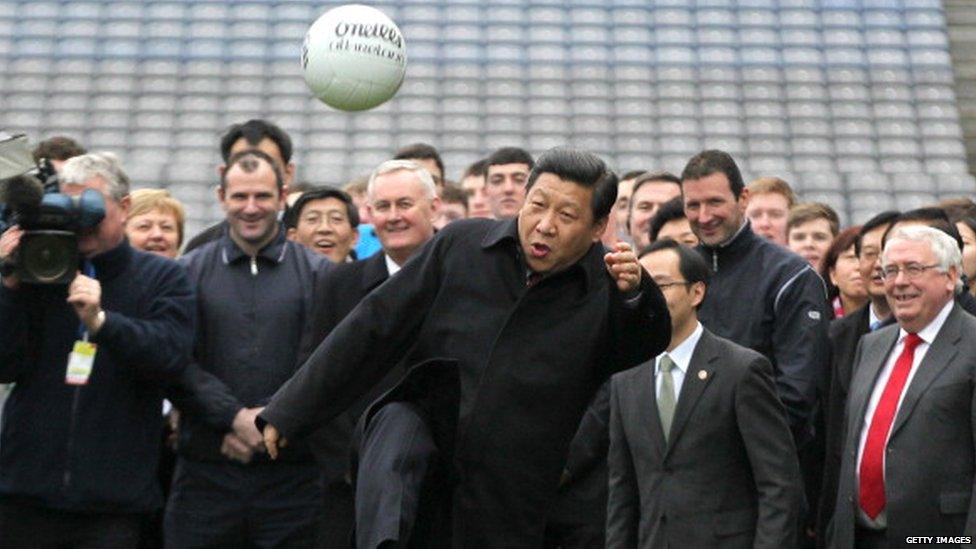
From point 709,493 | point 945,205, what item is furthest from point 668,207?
point 709,493

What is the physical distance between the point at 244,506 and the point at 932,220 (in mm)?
2597

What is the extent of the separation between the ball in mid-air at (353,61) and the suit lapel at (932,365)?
2.59 meters

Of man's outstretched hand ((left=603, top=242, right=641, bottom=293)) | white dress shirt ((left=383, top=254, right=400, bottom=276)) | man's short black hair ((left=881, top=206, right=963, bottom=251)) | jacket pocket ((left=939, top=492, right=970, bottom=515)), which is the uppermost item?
man's short black hair ((left=881, top=206, right=963, bottom=251))

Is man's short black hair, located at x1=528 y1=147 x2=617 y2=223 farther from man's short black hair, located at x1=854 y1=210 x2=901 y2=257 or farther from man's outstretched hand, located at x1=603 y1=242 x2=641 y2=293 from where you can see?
man's short black hair, located at x1=854 y1=210 x2=901 y2=257

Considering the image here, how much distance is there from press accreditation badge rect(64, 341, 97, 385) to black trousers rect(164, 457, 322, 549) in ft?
1.92

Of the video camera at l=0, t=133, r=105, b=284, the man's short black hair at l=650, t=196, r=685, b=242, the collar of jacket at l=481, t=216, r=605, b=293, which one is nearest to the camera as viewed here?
the collar of jacket at l=481, t=216, r=605, b=293

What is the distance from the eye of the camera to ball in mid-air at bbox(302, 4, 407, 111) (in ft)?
22.7

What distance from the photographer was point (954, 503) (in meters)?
5.12

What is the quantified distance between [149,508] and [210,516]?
24 centimetres

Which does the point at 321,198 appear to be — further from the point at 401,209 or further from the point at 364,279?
the point at 364,279

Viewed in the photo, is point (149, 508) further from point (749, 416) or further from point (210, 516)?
point (749, 416)

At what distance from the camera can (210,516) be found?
5.63m

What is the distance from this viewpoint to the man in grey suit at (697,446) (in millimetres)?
5312

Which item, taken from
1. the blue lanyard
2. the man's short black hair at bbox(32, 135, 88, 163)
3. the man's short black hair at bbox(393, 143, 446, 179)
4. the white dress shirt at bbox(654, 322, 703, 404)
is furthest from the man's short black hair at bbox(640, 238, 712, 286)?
the man's short black hair at bbox(32, 135, 88, 163)
